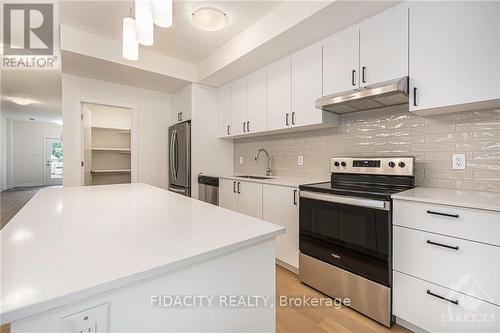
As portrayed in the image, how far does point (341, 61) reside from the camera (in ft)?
6.81

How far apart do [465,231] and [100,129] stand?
5.72m

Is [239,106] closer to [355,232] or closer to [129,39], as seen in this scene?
[129,39]

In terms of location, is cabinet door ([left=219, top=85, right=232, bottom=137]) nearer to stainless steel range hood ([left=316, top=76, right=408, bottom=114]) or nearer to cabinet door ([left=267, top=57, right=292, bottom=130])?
cabinet door ([left=267, top=57, right=292, bottom=130])

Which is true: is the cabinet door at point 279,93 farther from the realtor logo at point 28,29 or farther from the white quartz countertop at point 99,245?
the realtor logo at point 28,29

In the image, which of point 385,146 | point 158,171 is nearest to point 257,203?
point 385,146

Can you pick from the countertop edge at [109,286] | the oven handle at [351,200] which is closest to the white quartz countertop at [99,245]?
the countertop edge at [109,286]

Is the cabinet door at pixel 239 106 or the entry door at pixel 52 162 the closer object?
the cabinet door at pixel 239 106

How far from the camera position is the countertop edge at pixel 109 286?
44 cm

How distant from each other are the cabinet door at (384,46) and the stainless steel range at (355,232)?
2.17ft

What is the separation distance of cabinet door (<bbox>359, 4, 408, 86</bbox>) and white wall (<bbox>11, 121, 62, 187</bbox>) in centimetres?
1143

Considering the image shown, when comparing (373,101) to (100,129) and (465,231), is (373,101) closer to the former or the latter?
(465,231)

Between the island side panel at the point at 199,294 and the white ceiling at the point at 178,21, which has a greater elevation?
the white ceiling at the point at 178,21

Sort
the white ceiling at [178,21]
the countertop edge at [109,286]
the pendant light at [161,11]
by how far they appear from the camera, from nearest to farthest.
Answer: the countertop edge at [109,286] < the pendant light at [161,11] < the white ceiling at [178,21]

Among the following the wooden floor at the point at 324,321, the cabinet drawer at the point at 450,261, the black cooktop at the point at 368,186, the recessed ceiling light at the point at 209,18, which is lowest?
the wooden floor at the point at 324,321
